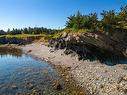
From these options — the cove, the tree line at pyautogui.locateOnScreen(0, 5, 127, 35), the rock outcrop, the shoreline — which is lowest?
the cove

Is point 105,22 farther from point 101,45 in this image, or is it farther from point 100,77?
point 100,77

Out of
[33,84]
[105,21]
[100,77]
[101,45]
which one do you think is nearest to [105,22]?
[105,21]

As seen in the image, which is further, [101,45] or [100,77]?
[101,45]

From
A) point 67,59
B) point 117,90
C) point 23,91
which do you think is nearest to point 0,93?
point 23,91

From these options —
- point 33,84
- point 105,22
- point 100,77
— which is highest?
point 105,22

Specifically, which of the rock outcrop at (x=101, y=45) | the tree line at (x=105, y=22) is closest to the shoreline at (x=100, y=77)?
the rock outcrop at (x=101, y=45)

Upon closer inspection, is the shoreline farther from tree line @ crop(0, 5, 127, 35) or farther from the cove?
tree line @ crop(0, 5, 127, 35)

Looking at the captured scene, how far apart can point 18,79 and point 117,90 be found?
70.5 feet

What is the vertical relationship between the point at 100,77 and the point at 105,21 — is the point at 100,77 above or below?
below

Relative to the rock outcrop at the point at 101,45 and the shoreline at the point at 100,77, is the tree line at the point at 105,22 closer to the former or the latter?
the rock outcrop at the point at 101,45

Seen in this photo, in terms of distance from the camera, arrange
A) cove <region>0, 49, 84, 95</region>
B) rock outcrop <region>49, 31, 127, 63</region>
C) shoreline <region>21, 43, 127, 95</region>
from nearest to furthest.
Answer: shoreline <region>21, 43, 127, 95</region>
cove <region>0, 49, 84, 95</region>
rock outcrop <region>49, 31, 127, 63</region>

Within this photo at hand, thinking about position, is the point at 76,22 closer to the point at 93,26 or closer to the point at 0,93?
the point at 93,26

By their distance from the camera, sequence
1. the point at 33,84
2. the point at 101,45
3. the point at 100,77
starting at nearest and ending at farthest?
the point at 33,84, the point at 100,77, the point at 101,45

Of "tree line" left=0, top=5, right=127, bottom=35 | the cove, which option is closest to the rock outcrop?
"tree line" left=0, top=5, right=127, bottom=35
